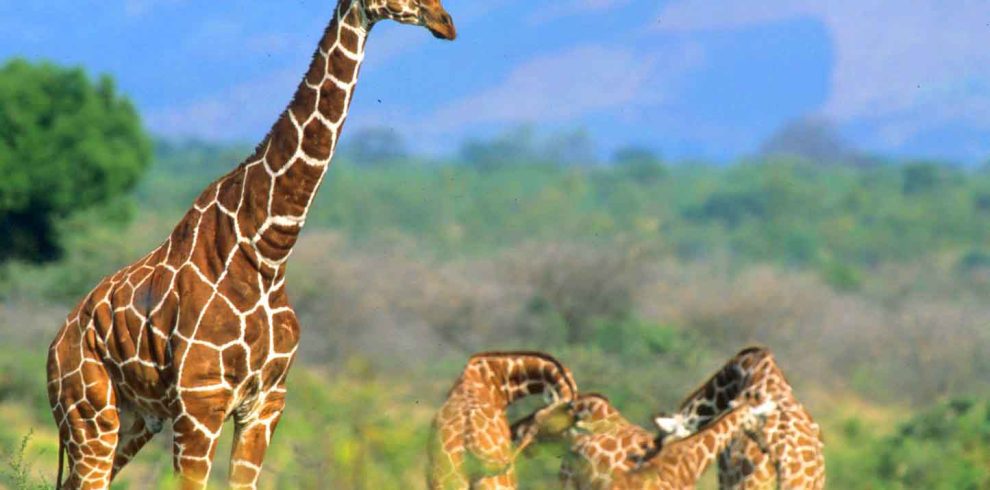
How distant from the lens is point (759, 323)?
27.1m

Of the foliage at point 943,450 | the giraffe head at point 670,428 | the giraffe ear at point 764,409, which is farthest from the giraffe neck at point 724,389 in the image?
the foliage at point 943,450

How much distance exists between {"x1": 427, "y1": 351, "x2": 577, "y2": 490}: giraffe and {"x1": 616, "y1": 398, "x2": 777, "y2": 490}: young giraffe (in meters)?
0.51

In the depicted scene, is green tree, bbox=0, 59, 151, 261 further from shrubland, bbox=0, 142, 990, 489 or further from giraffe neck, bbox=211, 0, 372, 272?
giraffe neck, bbox=211, 0, 372, 272

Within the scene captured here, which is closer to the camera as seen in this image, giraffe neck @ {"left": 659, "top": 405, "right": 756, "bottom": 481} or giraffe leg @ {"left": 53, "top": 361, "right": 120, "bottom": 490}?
giraffe leg @ {"left": 53, "top": 361, "right": 120, "bottom": 490}

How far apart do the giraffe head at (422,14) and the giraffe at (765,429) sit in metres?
3.84

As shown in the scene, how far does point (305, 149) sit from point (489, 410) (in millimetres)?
3752

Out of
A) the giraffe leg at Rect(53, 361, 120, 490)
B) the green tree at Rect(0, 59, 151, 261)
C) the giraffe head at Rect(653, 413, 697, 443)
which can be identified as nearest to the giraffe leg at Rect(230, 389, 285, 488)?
the giraffe leg at Rect(53, 361, 120, 490)

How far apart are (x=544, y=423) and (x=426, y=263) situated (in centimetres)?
2165

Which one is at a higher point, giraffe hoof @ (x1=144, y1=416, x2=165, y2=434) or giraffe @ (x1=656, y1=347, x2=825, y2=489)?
giraffe hoof @ (x1=144, y1=416, x2=165, y2=434)

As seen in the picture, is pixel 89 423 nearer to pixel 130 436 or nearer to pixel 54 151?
pixel 130 436

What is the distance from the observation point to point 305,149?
6.26 m

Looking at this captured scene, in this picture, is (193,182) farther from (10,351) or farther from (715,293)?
(10,351)

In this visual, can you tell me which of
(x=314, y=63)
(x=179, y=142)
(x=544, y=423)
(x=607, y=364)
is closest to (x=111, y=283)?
(x=314, y=63)

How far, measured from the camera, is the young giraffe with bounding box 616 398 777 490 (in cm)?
888
